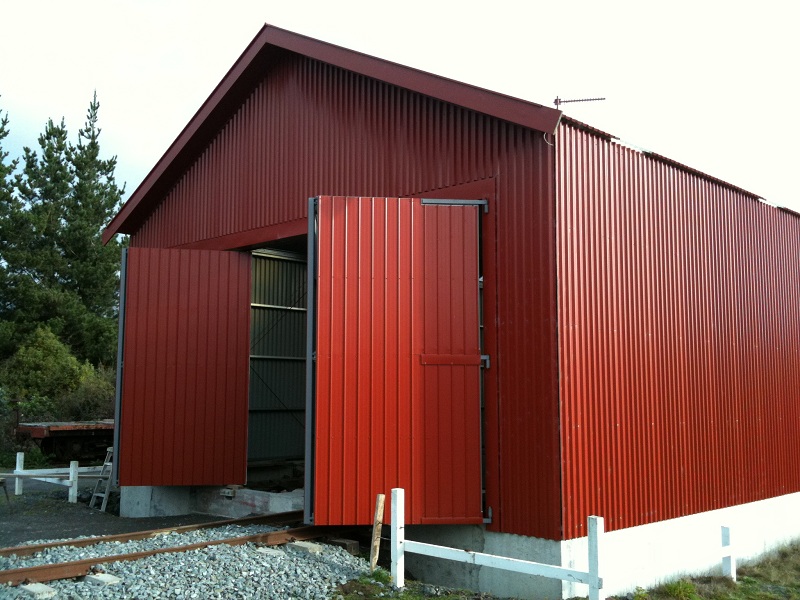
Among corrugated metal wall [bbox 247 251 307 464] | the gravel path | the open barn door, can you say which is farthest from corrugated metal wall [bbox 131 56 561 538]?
the gravel path

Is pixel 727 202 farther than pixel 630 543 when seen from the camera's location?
Yes

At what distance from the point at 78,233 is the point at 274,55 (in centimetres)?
2687

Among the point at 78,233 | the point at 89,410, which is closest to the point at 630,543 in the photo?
the point at 89,410

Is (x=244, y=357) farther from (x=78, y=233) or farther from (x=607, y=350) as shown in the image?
(x=78, y=233)

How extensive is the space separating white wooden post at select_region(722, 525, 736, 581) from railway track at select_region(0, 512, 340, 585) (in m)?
5.48

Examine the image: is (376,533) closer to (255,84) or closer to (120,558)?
(120,558)

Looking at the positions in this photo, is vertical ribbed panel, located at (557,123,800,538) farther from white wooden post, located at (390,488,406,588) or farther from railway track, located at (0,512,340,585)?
railway track, located at (0,512,340,585)

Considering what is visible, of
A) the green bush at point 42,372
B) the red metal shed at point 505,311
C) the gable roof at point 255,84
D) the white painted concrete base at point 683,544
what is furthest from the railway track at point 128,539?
the green bush at point 42,372

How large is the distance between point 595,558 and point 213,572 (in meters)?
3.92

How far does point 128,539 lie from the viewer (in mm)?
10609

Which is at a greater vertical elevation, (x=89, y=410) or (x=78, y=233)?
(x=78, y=233)

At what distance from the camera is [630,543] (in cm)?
1070

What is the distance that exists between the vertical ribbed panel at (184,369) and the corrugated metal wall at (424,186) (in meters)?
1.04

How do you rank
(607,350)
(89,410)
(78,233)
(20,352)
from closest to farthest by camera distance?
(607,350)
(89,410)
(20,352)
(78,233)
